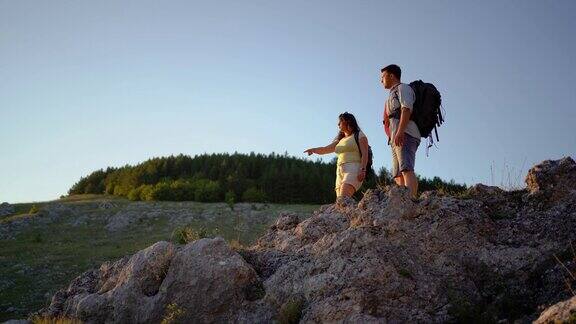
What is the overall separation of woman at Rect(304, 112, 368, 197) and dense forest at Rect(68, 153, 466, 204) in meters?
17.5

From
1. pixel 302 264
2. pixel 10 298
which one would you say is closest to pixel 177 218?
pixel 10 298

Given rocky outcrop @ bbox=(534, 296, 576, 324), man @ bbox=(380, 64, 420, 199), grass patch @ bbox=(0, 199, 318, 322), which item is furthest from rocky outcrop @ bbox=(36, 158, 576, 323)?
grass patch @ bbox=(0, 199, 318, 322)

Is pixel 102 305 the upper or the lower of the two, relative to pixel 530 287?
lower

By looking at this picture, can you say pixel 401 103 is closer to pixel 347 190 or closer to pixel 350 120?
pixel 350 120

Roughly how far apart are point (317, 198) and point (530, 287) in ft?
75.4

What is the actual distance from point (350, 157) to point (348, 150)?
0.12m

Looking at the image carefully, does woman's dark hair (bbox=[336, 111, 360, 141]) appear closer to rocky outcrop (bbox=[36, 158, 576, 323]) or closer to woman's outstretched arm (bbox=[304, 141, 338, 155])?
woman's outstretched arm (bbox=[304, 141, 338, 155])

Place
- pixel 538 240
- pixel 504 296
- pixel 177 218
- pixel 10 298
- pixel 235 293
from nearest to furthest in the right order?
pixel 504 296
pixel 538 240
pixel 235 293
pixel 10 298
pixel 177 218

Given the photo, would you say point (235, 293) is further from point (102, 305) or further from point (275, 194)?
point (275, 194)

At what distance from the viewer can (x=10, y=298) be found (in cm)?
1108

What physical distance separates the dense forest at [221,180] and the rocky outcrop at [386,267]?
60.2ft

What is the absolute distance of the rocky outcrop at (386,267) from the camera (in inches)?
198

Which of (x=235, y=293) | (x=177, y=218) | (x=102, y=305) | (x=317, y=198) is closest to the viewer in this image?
(x=235, y=293)

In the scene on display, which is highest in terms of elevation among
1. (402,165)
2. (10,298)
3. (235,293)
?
(402,165)
